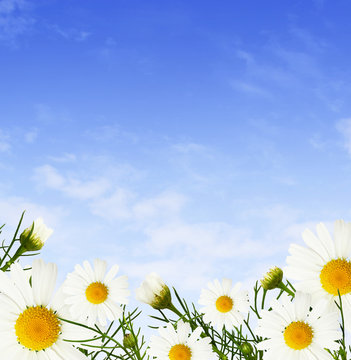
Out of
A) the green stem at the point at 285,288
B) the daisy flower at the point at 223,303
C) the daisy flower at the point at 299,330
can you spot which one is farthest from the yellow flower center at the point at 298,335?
the daisy flower at the point at 223,303

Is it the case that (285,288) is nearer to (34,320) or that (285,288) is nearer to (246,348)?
(246,348)

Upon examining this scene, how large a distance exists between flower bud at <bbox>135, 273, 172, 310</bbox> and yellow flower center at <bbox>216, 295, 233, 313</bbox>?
0.59 m

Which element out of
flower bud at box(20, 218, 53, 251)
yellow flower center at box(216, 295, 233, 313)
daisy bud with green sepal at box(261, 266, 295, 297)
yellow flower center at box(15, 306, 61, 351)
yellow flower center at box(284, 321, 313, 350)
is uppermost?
yellow flower center at box(216, 295, 233, 313)

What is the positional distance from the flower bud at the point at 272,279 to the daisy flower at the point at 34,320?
580mm

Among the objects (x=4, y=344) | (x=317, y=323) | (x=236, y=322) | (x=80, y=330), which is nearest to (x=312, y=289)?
(x=317, y=323)

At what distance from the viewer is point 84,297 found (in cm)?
122

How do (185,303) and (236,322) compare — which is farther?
(236,322)

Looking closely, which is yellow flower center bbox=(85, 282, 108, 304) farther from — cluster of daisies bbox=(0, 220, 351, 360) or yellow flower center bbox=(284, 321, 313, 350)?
yellow flower center bbox=(284, 321, 313, 350)

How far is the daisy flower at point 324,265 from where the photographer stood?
0.86 meters

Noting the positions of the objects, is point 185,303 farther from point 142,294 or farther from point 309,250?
point 309,250

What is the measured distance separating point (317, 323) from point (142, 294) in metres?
0.55

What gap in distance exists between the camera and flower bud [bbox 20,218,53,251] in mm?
1108

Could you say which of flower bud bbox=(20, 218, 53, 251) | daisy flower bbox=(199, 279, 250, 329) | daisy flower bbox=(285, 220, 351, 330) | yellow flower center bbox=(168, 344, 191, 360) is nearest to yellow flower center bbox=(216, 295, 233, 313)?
daisy flower bbox=(199, 279, 250, 329)

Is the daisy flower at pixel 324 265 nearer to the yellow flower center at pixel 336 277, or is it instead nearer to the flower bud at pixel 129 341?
the yellow flower center at pixel 336 277
